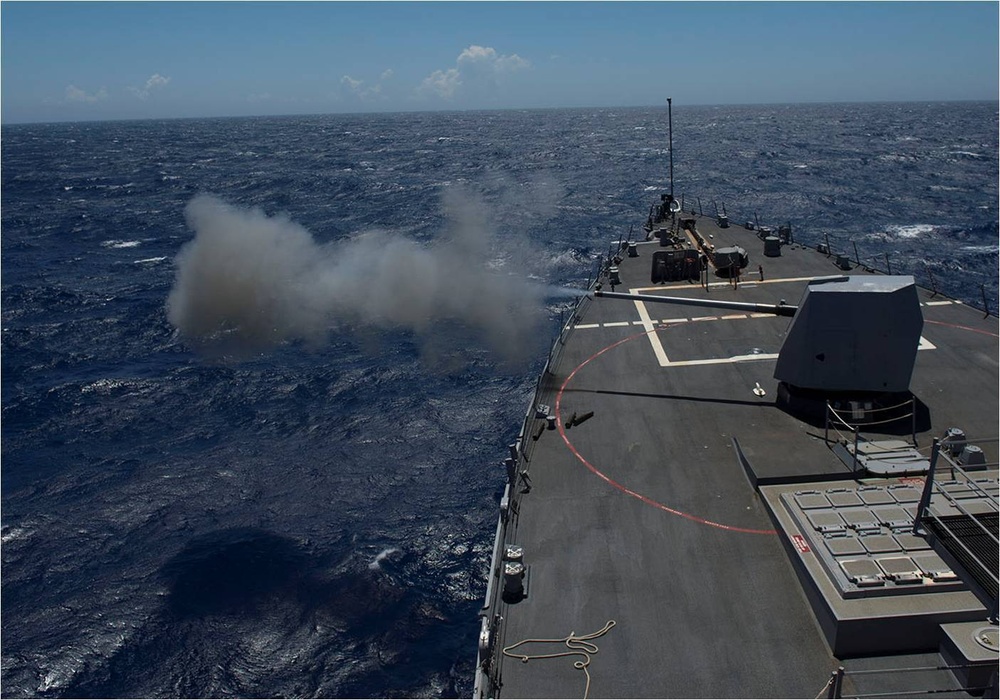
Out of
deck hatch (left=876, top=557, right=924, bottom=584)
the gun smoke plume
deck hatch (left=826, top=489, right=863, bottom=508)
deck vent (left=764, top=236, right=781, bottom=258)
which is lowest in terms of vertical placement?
the gun smoke plume

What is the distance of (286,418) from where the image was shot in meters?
28.6

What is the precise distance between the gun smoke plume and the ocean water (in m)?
0.23

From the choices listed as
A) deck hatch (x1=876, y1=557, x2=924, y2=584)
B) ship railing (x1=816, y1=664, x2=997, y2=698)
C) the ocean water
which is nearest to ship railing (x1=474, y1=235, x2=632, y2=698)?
the ocean water

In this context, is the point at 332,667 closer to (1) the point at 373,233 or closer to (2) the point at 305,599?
(2) the point at 305,599

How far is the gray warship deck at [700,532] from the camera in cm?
1062

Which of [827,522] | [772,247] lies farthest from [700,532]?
[772,247]

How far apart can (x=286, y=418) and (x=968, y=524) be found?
78.3 ft

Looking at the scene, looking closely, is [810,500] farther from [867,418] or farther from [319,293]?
[319,293]

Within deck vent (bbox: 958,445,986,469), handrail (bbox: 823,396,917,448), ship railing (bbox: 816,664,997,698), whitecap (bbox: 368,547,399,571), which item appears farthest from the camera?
whitecap (bbox: 368,547,399,571)

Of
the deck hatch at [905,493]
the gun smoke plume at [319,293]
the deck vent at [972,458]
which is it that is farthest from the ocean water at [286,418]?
the deck vent at [972,458]

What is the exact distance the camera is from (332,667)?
16688mm

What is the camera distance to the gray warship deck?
34.8ft

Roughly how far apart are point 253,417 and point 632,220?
46.1 meters

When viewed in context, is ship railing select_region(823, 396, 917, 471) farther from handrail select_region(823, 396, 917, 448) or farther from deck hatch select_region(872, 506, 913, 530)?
deck hatch select_region(872, 506, 913, 530)
